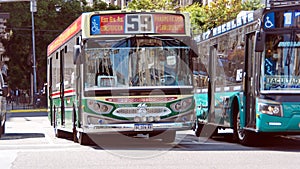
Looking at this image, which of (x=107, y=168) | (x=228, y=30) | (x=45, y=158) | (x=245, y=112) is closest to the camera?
(x=107, y=168)

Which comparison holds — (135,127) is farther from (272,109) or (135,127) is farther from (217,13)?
(217,13)

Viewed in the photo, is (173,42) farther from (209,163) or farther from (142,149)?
(209,163)

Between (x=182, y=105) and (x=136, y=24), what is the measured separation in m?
2.11

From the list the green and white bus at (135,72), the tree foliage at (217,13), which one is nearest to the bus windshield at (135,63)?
the green and white bus at (135,72)

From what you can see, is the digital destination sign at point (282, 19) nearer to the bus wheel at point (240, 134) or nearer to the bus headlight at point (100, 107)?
the bus wheel at point (240, 134)

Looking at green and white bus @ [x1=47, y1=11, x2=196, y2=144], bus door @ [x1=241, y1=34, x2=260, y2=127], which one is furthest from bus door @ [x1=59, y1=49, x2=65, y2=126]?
bus door @ [x1=241, y1=34, x2=260, y2=127]

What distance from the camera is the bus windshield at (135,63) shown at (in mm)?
16484

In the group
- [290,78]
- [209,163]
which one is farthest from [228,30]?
[209,163]

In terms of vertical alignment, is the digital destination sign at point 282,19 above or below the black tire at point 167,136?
above

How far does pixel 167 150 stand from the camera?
648 inches

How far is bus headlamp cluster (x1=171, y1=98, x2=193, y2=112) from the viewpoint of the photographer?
1677 cm

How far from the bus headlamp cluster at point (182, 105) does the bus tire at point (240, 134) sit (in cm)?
170

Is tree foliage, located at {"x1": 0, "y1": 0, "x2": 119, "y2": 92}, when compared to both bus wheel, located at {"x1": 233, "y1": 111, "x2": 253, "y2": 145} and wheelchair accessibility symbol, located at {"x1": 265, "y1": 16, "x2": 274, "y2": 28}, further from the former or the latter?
wheelchair accessibility symbol, located at {"x1": 265, "y1": 16, "x2": 274, "y2": 28}

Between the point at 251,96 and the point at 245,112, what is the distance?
56cm
